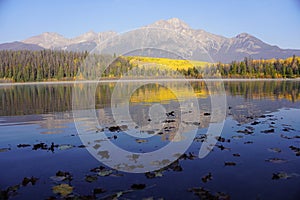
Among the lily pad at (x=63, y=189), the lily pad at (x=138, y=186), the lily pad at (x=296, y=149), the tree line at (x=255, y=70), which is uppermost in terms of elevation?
the tree line at (x=255, y=70)

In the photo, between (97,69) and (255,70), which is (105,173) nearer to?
(97,69)

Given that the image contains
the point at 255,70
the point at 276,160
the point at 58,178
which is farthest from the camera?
the point at 255,70

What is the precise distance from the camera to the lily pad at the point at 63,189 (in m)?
7.32

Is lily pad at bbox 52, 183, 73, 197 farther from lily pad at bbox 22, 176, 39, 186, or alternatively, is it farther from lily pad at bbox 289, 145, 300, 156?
lily pad at bbox 289, 145, 300, 156

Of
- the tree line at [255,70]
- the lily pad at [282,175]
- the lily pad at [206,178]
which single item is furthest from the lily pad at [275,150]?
the tree line at [255,70]

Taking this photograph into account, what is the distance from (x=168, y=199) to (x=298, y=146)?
7.56 meters

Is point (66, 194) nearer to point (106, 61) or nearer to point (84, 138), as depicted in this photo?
point (84, 138)

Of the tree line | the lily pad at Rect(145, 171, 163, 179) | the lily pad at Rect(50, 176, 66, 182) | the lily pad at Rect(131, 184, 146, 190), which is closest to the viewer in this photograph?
the lily pad at Rect(131, 184, 146, 190)

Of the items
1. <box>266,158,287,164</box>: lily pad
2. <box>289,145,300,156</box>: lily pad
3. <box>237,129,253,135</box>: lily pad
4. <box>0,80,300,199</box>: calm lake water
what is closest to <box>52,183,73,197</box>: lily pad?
<box>0,80,300,199</box>: calm lake water

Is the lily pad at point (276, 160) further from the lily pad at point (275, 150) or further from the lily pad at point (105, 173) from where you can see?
the lily pad at point (105, 173)

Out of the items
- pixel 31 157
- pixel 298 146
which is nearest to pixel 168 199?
pixel 31 157

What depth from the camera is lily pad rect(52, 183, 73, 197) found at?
288 inches

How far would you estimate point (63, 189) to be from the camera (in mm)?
7578

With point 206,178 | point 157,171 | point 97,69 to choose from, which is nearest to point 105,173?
point 157,171
